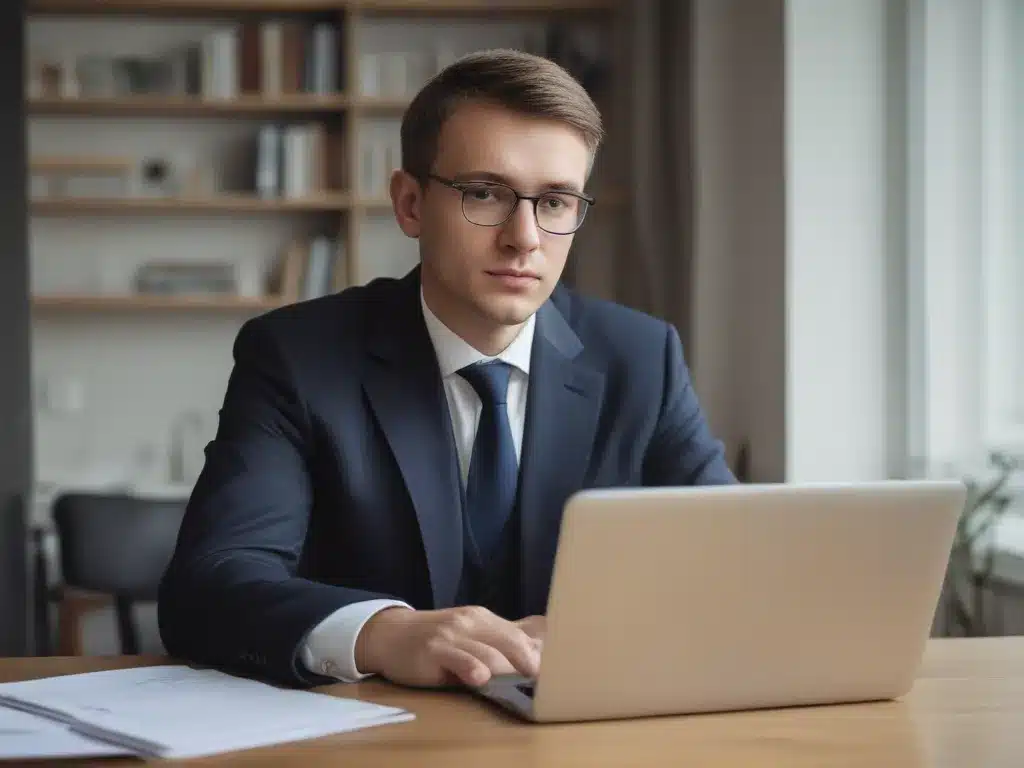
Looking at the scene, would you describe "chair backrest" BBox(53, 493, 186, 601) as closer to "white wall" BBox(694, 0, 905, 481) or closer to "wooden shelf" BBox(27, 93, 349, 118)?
"white wall" BBox(694, 0, 905, 481)

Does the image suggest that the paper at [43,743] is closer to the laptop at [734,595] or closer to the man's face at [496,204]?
the laptop at [734,595]

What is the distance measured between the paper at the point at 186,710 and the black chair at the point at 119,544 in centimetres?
196

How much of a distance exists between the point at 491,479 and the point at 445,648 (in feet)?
1.79

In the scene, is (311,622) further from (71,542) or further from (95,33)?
(95,33)

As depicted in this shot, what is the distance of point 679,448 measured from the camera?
1874mm

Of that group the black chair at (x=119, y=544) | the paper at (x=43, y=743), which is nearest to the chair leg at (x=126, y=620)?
the black chair at (x=119, y=544)

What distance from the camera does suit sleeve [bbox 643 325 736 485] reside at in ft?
6.13

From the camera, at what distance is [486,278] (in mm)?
1616

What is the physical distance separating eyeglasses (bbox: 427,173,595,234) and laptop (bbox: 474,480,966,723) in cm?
64

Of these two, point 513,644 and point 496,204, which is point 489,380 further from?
point 513,644

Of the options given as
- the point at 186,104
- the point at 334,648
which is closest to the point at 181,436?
the point at 186,104

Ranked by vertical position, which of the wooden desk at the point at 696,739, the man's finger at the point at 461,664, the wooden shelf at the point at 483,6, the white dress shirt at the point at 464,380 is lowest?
the wooden desk at the point at 696,739

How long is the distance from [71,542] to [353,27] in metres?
2.30

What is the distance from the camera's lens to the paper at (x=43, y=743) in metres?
0.95
